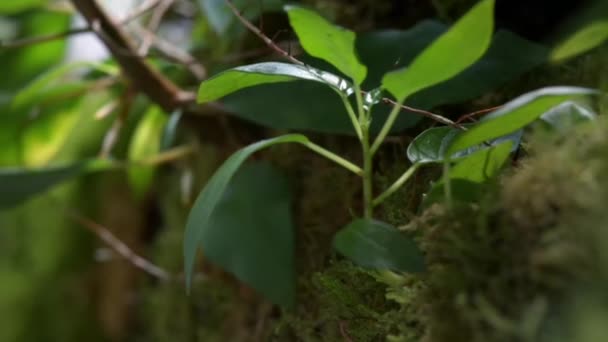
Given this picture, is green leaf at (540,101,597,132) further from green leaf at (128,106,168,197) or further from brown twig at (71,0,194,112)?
green leaf at (128,106,168,197)

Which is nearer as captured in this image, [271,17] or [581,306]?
[581,306]

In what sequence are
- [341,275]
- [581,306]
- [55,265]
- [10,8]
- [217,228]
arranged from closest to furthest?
[581,306]
[341,275]
[217,228]
[10,8]
[55,265]

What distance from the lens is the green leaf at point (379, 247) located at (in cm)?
37

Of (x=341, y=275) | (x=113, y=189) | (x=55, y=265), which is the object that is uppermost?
(x=341, y=275)

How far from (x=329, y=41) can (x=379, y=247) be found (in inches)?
6.0

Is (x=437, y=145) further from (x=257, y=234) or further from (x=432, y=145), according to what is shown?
(x=257, y=234)

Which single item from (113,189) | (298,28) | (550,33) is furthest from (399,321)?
(113,189)

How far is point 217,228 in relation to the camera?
0.69 metres

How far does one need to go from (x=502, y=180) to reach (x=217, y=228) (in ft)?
1.23

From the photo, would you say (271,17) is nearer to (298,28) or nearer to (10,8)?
(298,28)

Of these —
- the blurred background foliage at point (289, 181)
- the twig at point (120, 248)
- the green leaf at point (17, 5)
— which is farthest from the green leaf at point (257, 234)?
the green leaf at point (17, 5)

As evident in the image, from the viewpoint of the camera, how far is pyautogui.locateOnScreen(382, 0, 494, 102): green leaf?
1.12ft

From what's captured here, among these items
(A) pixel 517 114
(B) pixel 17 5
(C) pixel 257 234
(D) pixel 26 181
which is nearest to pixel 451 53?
(A) pixel 517 114

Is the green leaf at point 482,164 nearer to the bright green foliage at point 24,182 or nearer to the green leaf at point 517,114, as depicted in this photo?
the green leaf at point 517,114
